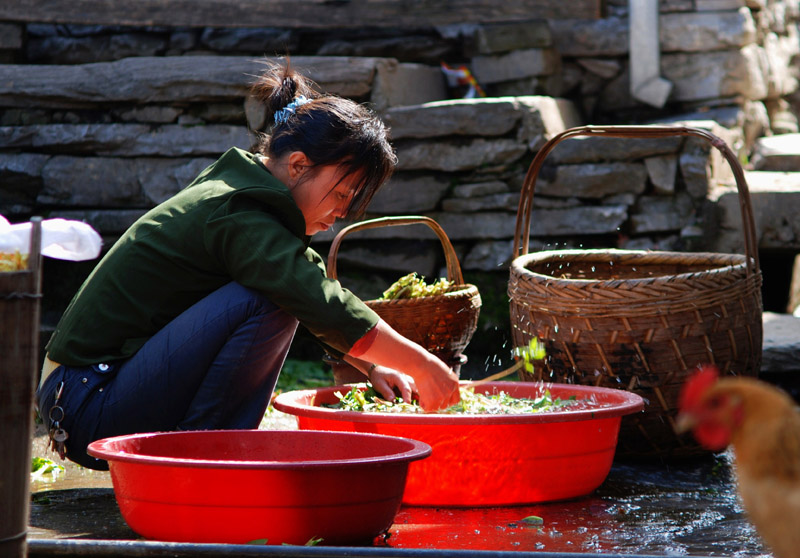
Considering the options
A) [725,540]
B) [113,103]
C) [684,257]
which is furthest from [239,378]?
[113,103]

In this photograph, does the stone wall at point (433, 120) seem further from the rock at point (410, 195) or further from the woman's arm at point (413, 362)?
the woman's arm at point (413, 362)

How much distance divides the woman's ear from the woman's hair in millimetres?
16

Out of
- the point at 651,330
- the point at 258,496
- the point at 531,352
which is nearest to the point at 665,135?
the point at 651,330

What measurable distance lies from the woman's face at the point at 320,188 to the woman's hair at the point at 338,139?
0.02 meters

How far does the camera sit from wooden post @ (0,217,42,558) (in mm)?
1372

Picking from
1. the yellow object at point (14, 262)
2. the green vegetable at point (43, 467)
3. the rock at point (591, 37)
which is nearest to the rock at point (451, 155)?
the rock at point (591, 37)

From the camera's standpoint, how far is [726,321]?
301cm

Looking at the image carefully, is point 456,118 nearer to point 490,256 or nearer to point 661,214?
point 490,256

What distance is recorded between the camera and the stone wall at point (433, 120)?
481cm

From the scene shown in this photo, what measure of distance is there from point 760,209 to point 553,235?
1039mm

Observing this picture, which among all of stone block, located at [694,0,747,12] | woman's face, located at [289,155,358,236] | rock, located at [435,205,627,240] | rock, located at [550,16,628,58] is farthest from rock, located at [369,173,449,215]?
woman's face, located at [289,155,358,236]

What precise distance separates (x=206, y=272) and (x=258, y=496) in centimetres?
77

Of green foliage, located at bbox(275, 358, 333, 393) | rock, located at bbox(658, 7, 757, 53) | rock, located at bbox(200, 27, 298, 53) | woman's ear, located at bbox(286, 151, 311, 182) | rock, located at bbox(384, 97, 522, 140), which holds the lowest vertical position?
green foliage, located at bbox(275, 358, 333, 393)

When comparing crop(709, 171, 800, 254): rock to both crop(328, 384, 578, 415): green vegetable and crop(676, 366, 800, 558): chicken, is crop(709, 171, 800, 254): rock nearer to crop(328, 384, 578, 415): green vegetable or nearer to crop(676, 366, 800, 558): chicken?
crop(328, 384, 578, 415): green vegetable
